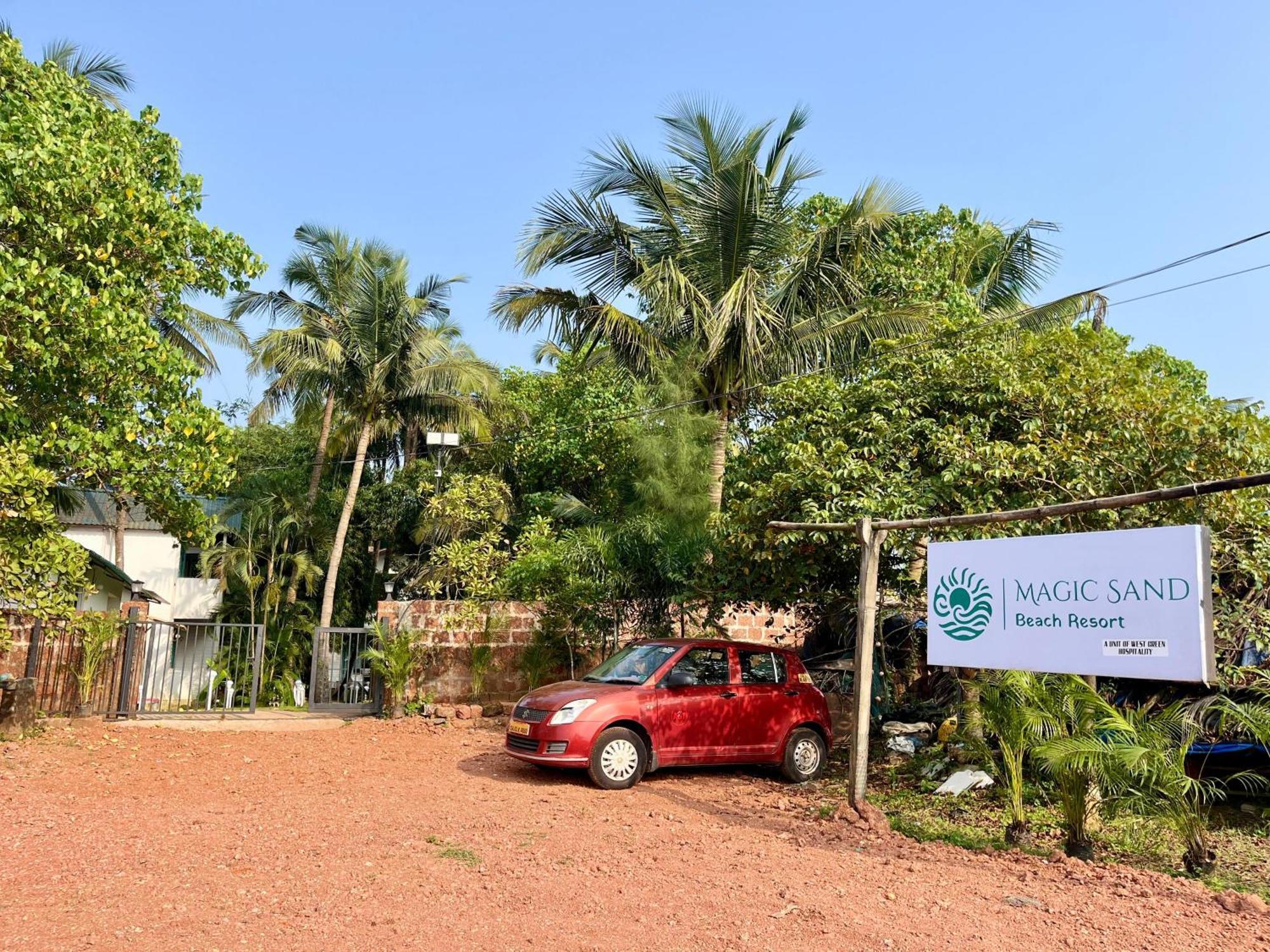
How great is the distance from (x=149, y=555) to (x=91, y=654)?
1746 centimetres

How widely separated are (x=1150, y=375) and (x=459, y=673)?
10.6 metres

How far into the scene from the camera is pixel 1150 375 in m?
10.9

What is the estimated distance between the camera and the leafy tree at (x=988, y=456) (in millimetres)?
9391

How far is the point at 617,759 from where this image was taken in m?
9.27

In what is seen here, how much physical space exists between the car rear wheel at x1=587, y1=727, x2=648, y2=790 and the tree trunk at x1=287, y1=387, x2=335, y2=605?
18.8 m

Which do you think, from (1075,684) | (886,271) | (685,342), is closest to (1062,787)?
(1075,684)

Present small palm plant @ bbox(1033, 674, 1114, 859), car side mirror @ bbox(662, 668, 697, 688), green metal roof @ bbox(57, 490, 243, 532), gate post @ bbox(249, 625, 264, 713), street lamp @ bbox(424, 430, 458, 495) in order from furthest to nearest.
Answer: green metal roof @ bbox(57, 490, 243, 532), street lamp @ bbox(424, 430, 458, 495), gate post @ bbox(249, 625, 264, 713), car side mirror @ bbox(662, 668, 697, 688), small palm plant @ bbox(1033, 674, 1114, 859)

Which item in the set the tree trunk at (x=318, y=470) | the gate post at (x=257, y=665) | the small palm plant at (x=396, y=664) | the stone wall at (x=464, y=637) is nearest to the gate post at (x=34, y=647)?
the gate post at (x=257, y=665)

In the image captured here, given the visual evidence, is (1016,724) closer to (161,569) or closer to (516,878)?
(516,878)

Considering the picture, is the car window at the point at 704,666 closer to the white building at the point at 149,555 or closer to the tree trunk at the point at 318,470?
the tree trunk at the point at 318,470

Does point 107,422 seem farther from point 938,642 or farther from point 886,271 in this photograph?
point 886,271

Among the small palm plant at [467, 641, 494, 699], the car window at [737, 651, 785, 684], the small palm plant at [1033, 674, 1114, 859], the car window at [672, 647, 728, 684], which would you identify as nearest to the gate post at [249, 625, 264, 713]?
the small palm plant at [467, 641, 494, 699]

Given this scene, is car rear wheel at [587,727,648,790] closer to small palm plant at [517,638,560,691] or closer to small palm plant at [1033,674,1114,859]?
small palm plant at [1033,674,1114,859]

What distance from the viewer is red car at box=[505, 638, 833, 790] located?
9.23 m
